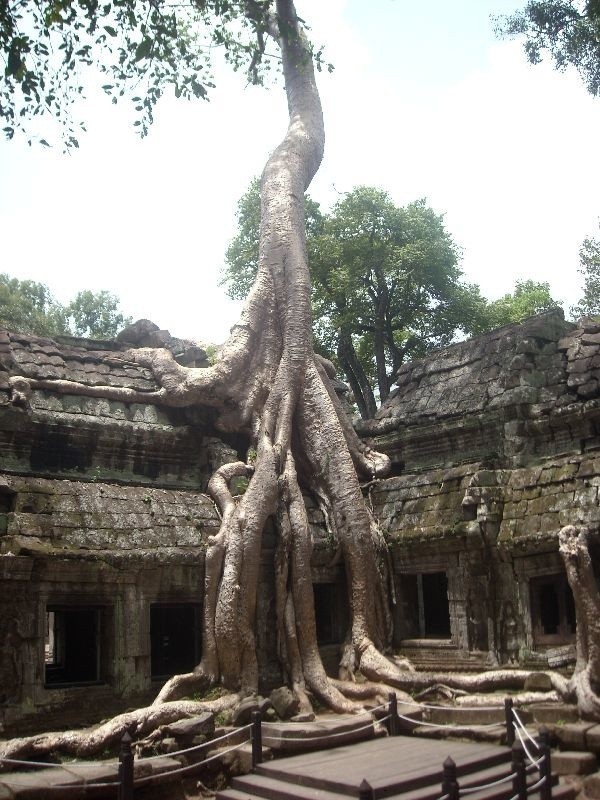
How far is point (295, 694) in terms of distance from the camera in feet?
29.7

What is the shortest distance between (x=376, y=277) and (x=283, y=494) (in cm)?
1462

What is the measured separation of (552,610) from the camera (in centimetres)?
956

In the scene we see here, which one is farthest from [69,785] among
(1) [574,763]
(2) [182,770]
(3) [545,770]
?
(1) [574,763]

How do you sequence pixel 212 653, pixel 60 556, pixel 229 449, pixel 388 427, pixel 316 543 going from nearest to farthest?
pixel 60 556 → pixel 212 653 → pixel 316 543 → pixel 229 449 → pixel 388 427

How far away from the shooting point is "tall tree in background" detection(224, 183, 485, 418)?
23031mm

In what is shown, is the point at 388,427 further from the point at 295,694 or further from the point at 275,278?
the point at 295,694

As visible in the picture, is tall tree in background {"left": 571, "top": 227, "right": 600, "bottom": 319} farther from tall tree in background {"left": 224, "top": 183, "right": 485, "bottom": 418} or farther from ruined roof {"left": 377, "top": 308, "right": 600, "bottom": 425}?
ruined roof {"left": 377, "top": 308, "right": 600, "bottom": 425}

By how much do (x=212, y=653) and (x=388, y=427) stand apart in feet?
15.7

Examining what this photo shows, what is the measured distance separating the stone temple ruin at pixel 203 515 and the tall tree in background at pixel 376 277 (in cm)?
1093

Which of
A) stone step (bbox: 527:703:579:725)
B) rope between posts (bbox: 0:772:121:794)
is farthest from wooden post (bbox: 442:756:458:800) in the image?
stone step (bbox: 527:703:579:725)

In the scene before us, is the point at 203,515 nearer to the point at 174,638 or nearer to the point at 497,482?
the point at 174,638

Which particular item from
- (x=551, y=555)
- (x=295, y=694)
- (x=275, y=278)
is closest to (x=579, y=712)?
(x=551, y=555)

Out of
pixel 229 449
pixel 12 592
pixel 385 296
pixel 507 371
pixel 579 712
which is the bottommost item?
pixel 579 712

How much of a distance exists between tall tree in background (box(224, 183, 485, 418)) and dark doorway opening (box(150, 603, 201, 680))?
1413 centimetres
